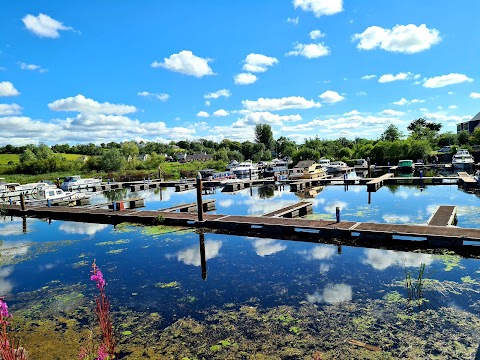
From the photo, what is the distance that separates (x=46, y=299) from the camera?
31.2ft

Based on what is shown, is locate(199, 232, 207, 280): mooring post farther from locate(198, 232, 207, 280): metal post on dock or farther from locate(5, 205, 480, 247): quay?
locate(5, 205, 480, 247): quay

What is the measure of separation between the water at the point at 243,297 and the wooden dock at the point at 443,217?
0.67 m

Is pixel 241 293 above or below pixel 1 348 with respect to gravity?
below

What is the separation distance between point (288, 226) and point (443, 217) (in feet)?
21.1

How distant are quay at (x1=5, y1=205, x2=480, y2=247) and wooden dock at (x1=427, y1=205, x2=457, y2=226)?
1047mm

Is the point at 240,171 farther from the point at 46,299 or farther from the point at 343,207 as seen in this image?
the point at 46,299

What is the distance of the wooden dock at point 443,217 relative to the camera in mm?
14152

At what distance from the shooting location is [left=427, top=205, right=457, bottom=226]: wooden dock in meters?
14.2

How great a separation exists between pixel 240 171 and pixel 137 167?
19.9 metres

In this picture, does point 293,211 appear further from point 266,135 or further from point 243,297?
point 266,135

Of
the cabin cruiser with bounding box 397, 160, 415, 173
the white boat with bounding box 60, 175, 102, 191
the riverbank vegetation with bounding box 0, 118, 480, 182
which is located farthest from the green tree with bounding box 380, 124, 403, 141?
the white boat with bounding box 60, 175, 102, 191

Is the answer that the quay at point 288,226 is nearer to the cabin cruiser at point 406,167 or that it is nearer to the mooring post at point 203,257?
the mooring post at point 203,257

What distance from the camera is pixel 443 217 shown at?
49.6 feet

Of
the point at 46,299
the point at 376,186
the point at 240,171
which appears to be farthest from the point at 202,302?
the point at 240,171
